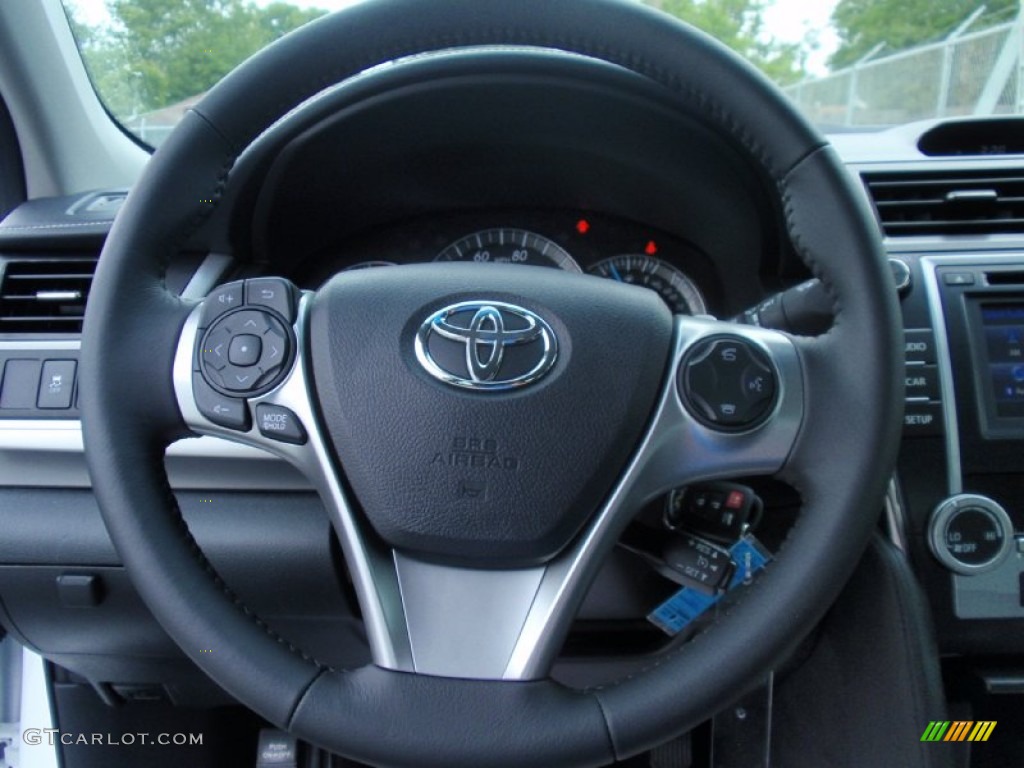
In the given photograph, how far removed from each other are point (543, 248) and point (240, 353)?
660mm

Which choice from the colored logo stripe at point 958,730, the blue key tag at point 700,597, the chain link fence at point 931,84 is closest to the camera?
the blue key tag at point 700,597

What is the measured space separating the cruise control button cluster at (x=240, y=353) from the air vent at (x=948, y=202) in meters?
0.88

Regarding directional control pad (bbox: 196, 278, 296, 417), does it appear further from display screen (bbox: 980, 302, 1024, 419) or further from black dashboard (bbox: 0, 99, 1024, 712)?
display screen (bbox: 980, 302, 1024, 419)

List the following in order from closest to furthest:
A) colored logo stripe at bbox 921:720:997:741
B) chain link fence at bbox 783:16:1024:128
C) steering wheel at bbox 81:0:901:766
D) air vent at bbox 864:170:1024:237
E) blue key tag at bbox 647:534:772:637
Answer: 1. steering wheel at bbox 81:0:901:766
2. blue key tag at bbox 647:534:772:637
3. colored logo stripe at bbox 921:720:997:741
4. air vent at bbox 864:170:1024:237
5. chain link fence at bbox 783:16:1024:128

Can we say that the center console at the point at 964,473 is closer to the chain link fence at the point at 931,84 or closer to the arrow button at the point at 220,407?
the chain link fence at the point at 931,84

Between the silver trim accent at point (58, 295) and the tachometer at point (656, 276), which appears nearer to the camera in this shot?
the silver trim accent at point (58, 295)

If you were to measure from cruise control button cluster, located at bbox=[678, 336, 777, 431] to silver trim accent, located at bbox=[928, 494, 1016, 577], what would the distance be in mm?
453

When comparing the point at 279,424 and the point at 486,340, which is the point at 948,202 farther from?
the point at 279,424

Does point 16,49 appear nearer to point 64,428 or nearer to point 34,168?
point 34,168

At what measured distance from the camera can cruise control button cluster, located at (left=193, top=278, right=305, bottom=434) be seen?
876 millimetres

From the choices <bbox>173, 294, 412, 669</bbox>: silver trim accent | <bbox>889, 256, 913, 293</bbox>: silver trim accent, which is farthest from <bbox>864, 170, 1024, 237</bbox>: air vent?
<bbox>173, 294, 412, 669</bbox>: silver trim accent

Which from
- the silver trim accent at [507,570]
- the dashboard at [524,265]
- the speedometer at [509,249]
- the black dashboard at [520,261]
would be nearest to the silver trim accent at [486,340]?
the silver trim accent at [507,570]

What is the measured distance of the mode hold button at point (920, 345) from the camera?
121 centimetres

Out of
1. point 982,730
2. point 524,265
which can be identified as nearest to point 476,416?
point 524,265
